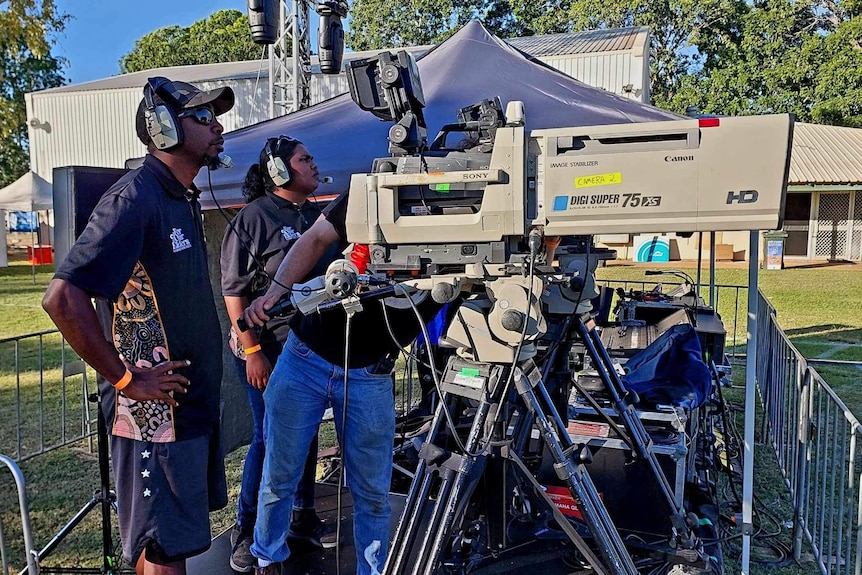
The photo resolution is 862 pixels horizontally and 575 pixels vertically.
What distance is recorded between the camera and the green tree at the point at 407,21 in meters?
32.1

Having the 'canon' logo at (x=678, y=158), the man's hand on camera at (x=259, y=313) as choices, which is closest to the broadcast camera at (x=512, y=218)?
the 'canon' logo at (x=678, y=158)

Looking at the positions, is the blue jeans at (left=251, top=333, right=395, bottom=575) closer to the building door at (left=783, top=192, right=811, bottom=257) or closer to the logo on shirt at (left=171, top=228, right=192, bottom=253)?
the logo on shirt at (left=171, top=228, right=192, bottom=253)

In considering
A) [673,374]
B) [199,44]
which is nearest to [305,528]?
[673,374]

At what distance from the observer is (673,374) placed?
397 cm

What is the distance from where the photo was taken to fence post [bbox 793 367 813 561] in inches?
149

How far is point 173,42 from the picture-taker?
40.7m

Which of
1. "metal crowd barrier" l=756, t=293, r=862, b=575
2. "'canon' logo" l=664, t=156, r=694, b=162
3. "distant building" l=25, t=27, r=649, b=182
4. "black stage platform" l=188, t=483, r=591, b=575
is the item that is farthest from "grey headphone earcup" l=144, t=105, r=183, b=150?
"distant building" l=25, t=27, r=649, b=182

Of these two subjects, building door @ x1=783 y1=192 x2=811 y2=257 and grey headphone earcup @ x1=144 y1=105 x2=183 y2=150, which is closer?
grey headphone earcup @ x1=144 y1=105 x2=183 y2=150

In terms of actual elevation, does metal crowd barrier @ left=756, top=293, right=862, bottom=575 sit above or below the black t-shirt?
below

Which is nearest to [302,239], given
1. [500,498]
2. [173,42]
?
[500,498]

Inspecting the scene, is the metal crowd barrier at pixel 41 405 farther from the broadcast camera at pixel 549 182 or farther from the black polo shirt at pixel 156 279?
the broadcast camera at pixel 549 182

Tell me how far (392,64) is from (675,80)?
2919cm

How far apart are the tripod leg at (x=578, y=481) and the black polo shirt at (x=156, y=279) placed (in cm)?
101

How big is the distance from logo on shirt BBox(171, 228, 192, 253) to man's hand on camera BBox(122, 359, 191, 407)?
1.15 ft
